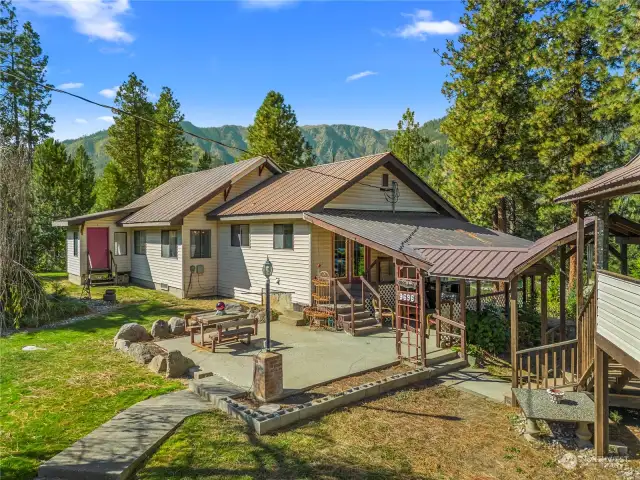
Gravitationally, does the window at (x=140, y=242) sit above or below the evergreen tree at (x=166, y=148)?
below

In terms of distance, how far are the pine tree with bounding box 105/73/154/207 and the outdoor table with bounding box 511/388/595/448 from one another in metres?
35.9

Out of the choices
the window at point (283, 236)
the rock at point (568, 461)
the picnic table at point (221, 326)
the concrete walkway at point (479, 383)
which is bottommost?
the rock at point (568, 461)

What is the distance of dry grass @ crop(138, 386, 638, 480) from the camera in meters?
5.44

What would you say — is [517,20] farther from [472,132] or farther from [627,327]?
[627,327]

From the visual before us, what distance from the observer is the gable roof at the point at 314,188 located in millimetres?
15109

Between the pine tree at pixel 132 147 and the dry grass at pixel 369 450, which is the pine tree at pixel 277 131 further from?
the dry grass at pixel 369 450

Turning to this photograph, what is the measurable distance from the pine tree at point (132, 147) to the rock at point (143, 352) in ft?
97.2

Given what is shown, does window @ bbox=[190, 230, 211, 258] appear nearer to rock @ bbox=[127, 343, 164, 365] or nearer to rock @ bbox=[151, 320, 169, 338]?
rock @ bbox=[151, 320, 169, 338]

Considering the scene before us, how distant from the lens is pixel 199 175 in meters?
25.3

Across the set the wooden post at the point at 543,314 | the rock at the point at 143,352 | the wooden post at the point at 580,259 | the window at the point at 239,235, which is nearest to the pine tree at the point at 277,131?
the window at the point at 239,235

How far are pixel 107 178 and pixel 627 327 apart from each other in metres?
42.2

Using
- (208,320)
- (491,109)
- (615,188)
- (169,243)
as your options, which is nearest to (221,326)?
(208,320)

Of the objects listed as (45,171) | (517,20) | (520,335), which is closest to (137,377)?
(520,335)

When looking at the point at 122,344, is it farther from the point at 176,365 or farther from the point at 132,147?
the point at 132,147
